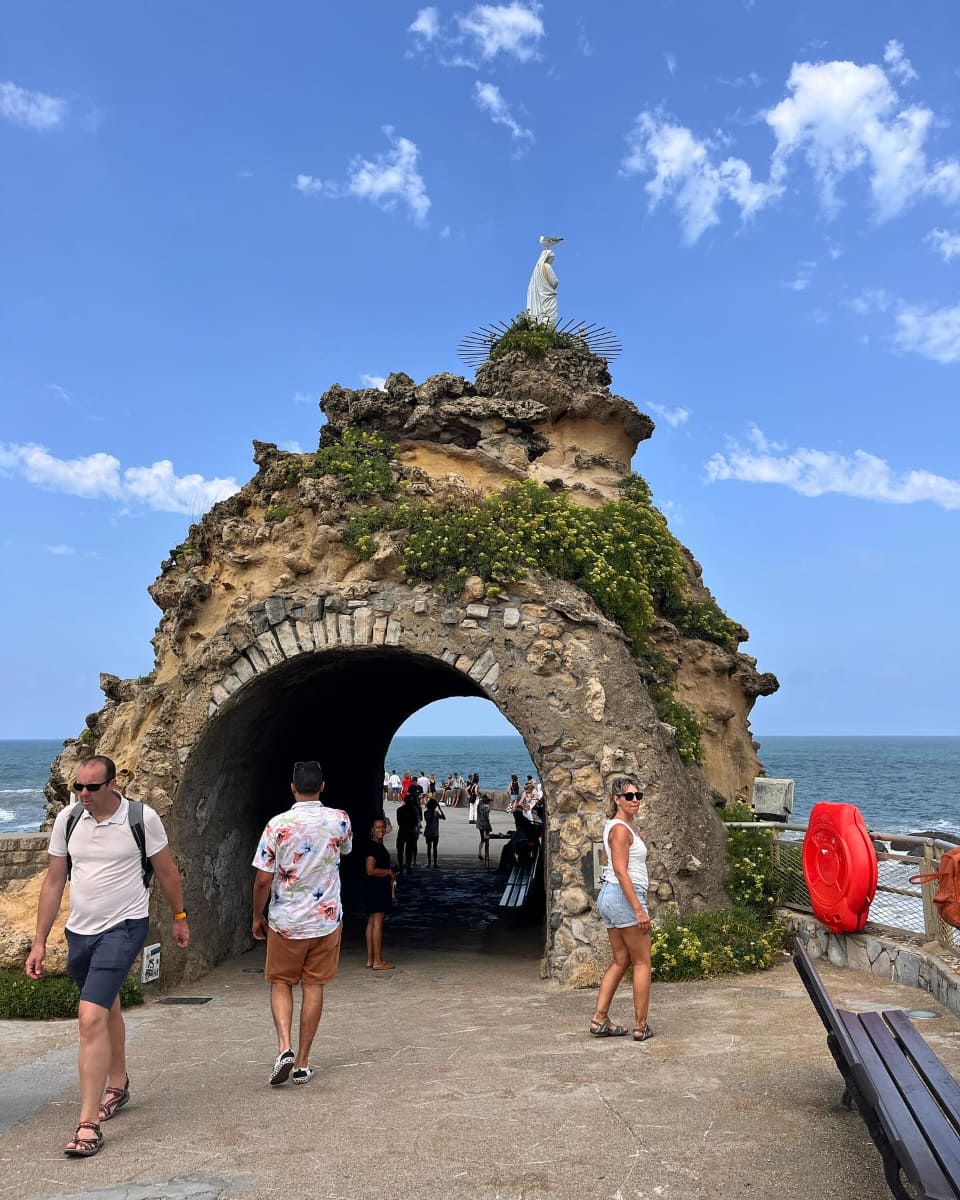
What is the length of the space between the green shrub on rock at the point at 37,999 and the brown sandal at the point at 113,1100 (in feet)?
9.76

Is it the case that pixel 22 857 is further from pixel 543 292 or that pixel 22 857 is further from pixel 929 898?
pixel 543 292

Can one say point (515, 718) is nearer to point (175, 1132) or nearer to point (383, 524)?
point (383, 524)

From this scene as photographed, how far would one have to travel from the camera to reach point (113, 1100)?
16.8 feet

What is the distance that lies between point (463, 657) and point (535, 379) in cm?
452

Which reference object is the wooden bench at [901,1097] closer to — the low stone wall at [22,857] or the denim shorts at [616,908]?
the denim shorts at [616,908]

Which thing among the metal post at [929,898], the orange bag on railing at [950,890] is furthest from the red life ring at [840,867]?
the orange bag on railing at [950,890]

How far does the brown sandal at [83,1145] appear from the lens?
451cm

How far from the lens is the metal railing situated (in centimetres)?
742

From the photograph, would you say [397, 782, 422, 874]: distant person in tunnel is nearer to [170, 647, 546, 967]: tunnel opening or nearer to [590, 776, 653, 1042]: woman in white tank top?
[170, 647, 546, 967]: tunnel opening

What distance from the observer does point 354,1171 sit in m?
4.23

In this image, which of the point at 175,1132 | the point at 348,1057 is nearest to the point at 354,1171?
the point at 175,1132

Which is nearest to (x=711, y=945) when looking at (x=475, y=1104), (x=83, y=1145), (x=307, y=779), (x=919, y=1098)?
(x=475, y=1104)

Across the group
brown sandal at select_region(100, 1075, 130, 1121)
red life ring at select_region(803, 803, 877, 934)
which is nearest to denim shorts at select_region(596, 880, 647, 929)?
red life ring at select_region(803, 803, 877, 934)

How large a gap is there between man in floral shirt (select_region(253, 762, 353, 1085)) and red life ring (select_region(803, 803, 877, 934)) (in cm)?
444
